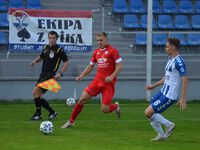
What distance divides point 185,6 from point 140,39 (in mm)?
5140

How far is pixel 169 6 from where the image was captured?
88.5 ft

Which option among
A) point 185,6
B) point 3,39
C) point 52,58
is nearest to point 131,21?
point 185,6

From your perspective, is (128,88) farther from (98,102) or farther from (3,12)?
(3,12)

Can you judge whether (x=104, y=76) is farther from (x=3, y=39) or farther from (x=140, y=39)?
(x=140, y=39)

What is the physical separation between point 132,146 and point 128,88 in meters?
10.8

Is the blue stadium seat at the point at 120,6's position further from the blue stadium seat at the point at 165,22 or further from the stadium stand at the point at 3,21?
the stadium stand at the point at 3,21

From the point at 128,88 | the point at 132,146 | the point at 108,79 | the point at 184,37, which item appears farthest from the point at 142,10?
the point at 132,146

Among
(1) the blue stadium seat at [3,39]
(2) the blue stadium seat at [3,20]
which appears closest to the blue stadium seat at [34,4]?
(2) the blue stadium seat at [3,20]

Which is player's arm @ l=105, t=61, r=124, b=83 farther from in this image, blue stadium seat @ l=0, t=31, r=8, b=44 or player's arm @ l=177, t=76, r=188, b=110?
blue stadium seat @ l=0, t=31, r=8, b=44

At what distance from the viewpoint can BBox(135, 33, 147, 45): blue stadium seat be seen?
22.6 metres

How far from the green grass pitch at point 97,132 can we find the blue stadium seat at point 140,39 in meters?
4.68

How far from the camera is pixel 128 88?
21766 mm

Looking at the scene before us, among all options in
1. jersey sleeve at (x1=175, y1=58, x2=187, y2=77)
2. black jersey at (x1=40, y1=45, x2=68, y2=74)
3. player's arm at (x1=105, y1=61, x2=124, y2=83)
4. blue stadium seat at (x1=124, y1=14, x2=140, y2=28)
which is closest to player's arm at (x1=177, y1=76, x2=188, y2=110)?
jersey sleeve at (x1=175, y1=58, x2=187, y2=77)

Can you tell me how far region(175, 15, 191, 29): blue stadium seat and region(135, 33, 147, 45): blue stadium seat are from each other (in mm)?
3222
